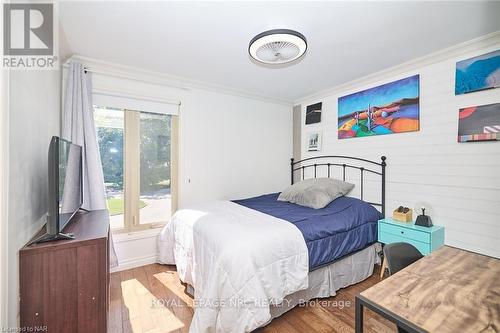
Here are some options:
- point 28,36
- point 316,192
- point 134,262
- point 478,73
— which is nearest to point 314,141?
point 316,192

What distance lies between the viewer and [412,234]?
2.24 metres

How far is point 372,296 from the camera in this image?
91 cm

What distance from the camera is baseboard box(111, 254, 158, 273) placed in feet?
8.84

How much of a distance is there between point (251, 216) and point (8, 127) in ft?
5.79

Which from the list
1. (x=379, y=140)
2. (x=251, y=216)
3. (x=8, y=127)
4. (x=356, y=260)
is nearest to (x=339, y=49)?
(x=379, y=140)

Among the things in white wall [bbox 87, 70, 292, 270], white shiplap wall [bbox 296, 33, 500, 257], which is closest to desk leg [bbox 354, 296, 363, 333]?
white shiplap wall [bbox 296, 33, 500, 257]

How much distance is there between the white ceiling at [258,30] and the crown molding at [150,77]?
0.30ft

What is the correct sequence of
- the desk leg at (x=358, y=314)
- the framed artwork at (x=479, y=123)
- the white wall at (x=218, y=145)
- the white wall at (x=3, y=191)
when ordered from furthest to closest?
the white wall at (x=218, y=145) < the framed artwork at (x=479, y=123) < the white wall at (x=3, y=191) < the desk leg at (x=358, y=314)

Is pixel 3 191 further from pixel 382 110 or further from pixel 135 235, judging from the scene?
pixel 382 110

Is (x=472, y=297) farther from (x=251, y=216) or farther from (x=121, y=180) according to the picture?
(x=121, y=180)

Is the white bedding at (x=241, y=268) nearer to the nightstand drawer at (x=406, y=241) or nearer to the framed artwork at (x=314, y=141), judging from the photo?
the nightstand drawer at (x=406, y=241)

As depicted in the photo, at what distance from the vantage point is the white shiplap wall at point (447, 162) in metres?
2.04

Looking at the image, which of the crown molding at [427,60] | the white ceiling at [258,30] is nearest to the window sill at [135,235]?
the white ceiling at [258,30]

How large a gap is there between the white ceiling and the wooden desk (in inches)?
70.9
